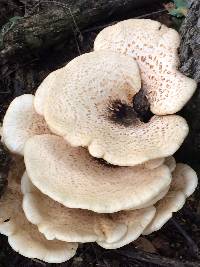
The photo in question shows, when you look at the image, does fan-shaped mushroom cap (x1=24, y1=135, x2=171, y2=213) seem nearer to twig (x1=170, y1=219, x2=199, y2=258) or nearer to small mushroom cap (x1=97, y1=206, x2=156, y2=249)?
small mushroom cap (x1=97, y1=206, x2=156, y2=249)

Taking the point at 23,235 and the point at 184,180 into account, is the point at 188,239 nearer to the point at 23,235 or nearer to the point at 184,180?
the point at 184,180

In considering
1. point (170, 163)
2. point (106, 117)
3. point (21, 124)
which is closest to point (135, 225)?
point (170, 163)

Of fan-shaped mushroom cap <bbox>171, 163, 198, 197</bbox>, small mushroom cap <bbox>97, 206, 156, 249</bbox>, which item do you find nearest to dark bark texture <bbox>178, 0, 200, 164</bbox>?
fan-shaped mushroom cap <bbox>171, 163, 198, 197</bbox>

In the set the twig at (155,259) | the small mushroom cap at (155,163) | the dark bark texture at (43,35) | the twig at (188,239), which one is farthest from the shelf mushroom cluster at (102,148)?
the dark bark texture at (43,35)

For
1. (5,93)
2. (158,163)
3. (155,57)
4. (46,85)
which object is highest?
(155,57)

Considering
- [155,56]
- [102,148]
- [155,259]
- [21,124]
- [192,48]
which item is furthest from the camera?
[155,259]

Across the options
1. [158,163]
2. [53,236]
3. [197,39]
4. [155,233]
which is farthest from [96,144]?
[155,233]

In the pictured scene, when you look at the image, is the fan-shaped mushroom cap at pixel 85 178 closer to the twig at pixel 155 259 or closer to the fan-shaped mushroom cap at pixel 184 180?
the fan-shaped mushroom cap at pixel 184 180

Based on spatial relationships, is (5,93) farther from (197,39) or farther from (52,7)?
(197,39)
